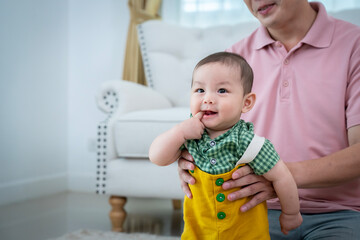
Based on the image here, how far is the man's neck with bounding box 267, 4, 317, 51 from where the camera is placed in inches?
41.9

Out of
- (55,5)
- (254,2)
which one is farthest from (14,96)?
(254,2)

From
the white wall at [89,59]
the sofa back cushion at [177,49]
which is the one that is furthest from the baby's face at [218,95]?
the white wall at [89,59]

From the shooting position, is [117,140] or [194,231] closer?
[194,231]

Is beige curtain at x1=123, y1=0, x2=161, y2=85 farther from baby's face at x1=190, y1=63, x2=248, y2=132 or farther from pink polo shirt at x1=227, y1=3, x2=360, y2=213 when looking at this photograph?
baby's face at x1=190, y1=63, x2=248, y2=132

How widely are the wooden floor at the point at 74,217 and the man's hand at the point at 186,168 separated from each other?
1.00 meters

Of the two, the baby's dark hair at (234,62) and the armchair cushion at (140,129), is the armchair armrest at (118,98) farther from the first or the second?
the baby's dark hair at (234,62)

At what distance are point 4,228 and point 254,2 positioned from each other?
1667 mm

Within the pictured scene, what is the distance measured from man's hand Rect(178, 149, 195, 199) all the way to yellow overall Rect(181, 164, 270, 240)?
13 mm

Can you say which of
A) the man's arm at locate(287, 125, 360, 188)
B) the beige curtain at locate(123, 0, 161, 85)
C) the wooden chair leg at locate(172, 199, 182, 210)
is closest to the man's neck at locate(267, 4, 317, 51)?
the man's arm at locate(287, 125, 360, 188)

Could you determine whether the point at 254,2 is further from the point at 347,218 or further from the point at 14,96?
the point at 14,96

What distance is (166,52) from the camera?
2.52 metres

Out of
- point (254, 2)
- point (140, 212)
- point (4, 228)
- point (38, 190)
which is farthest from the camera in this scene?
point (38, 190)

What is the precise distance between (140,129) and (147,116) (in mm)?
75

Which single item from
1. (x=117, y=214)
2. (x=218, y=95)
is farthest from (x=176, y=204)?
(x=218, y=95)
